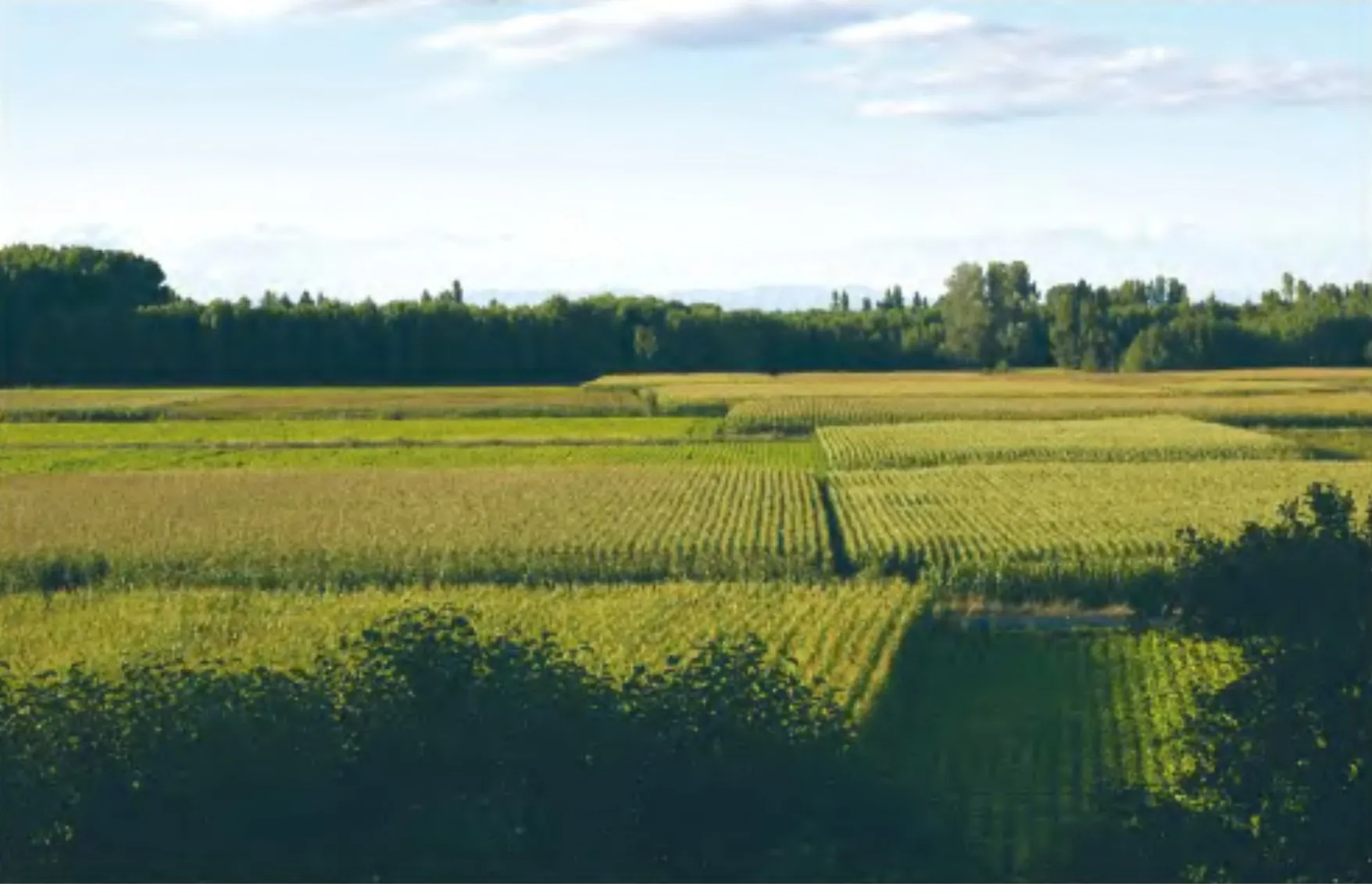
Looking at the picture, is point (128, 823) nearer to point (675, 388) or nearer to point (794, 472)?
point (794, 472)

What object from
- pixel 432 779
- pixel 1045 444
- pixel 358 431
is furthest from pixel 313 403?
pixel 432 779

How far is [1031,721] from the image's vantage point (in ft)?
82.7

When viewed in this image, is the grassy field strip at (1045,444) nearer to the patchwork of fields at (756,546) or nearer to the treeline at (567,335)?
the patchwork of fields at (756,546)

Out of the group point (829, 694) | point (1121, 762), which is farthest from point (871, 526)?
point (829, 694)

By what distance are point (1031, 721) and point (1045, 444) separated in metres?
39.6

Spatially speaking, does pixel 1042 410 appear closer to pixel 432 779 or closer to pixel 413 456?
pixel 413 456

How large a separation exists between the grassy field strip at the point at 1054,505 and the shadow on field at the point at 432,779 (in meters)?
19.2

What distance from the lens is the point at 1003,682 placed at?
27.6 m

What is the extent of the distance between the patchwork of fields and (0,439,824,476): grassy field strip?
1.10 ft

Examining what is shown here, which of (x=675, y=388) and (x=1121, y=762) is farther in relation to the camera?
(x=675, y=388)

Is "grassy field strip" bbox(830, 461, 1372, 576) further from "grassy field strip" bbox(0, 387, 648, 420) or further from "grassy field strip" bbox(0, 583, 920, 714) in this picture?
"grassy field strip" bbox(0, 387, 648, 420)

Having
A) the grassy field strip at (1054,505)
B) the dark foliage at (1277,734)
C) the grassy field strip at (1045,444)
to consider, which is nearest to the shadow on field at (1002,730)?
the dark foliage at (1277,734)

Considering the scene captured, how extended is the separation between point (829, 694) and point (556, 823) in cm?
361

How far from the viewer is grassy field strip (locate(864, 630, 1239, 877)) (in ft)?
66.8
